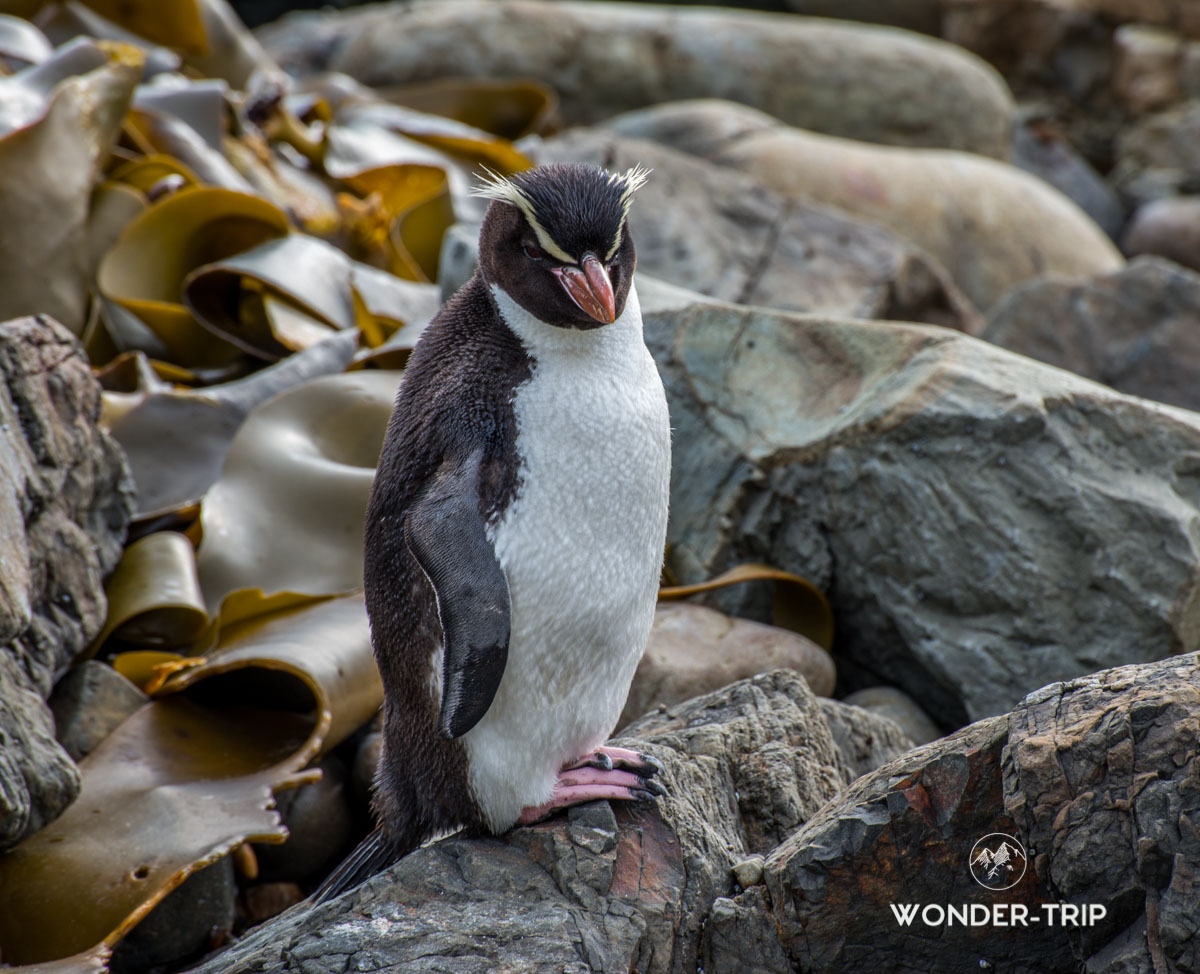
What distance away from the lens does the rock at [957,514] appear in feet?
12.4

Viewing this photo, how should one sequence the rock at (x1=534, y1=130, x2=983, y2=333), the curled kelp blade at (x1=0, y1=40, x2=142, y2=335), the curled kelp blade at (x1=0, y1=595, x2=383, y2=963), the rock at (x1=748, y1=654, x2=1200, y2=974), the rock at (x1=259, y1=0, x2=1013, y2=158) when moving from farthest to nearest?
the rock at (x1=259, y1=0, x2=1013, y2=158) < the rock at (x1=534, y1=130, x2=983, y2=333) < the curled kelp blade at (x1=0, y1=40, x2=142, y2=335) < the curled kelp blade at (x1=0, y1=595, x2=383, y2=963) < the rock at (x1=748, y1=654, x2=1200, y2=974)

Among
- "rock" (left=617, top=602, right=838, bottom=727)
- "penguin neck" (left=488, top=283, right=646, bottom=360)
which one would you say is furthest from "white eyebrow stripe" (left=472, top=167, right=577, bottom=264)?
"rock" (left=617, top=602, right=838, bottom=727)

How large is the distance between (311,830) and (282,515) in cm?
101

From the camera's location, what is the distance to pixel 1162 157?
1211cm

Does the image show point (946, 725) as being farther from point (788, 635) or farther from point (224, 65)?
point (224, 65)

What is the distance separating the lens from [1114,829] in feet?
6.55

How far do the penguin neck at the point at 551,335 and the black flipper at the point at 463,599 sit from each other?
0.37 m

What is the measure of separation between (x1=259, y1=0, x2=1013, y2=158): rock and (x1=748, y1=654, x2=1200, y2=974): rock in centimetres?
900

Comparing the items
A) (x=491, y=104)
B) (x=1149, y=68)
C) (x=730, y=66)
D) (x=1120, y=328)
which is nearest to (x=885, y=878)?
(x=1120, y=328)

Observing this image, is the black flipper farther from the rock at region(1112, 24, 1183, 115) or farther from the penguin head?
the rock at region(1112, 24, 1183, 115)

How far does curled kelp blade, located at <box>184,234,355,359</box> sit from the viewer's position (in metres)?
4.96

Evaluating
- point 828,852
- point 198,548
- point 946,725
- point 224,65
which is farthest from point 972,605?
point 224,65

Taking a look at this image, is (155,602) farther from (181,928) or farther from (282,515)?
(181,928)

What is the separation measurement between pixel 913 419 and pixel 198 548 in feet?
7.68
